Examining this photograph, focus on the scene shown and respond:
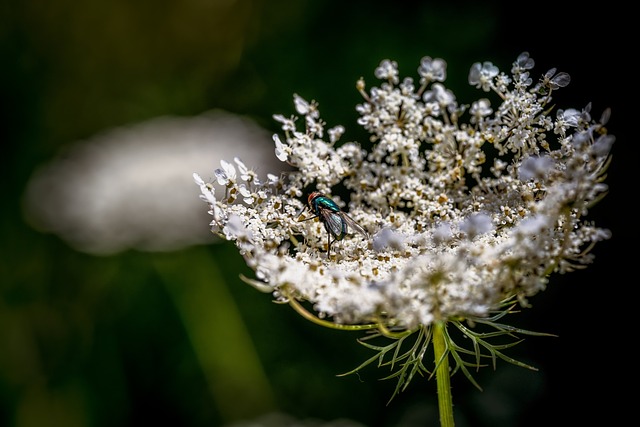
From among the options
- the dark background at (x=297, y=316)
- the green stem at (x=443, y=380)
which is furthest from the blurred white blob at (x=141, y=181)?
the green stem at (x=443, y=380)

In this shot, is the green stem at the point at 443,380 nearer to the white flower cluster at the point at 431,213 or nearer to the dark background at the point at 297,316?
the white flower cluster at the point at 431,213

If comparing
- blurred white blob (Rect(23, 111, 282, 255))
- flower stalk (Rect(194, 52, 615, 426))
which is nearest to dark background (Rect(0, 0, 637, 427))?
blurred white blob (Rect(23, 111, 282, 255))

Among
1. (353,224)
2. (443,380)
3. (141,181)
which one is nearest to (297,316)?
(141,181)

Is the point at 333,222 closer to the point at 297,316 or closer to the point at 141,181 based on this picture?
the point at 141,181

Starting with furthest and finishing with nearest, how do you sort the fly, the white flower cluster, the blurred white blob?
1. the blurred white blob
2. the fly
3. the white flower cluster

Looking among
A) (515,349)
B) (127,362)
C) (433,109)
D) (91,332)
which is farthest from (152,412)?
(433,109)

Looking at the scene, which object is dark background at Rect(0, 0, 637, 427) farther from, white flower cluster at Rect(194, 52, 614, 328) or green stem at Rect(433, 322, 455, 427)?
green stem at Rect(433, 322, 455, 427)

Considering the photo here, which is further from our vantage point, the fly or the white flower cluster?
the fly

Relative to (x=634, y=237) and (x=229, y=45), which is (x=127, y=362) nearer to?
(x=229, y=45)
